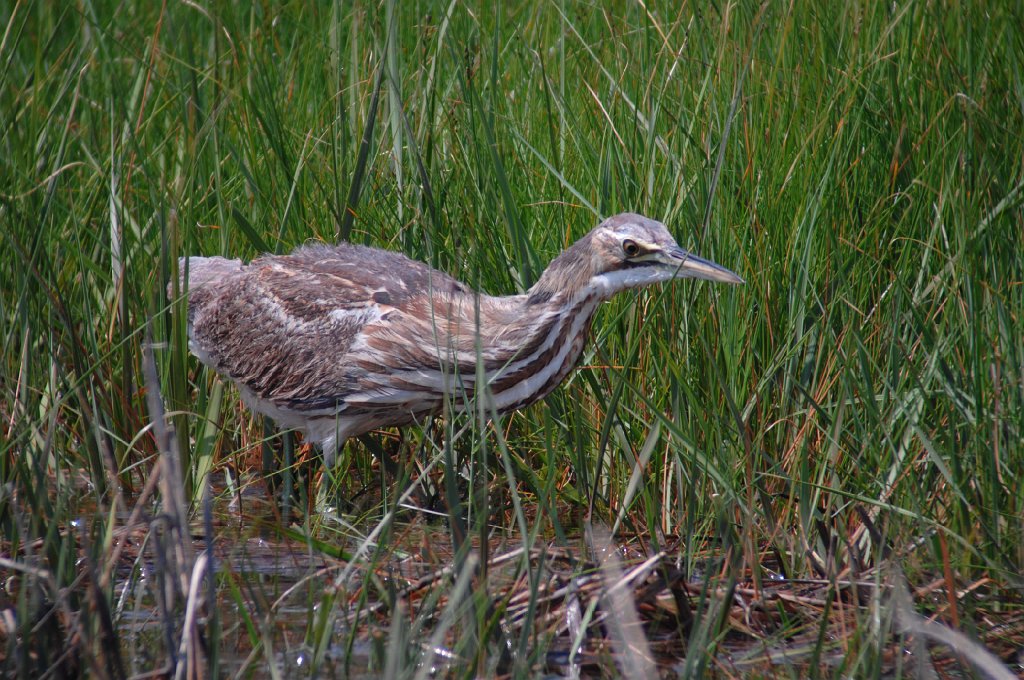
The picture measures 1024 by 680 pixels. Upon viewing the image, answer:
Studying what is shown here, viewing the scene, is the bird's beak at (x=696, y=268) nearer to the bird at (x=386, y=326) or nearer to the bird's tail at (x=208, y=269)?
the bird at (x=386, y=326)

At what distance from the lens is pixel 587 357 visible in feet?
15.1

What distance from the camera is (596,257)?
411 centimetres

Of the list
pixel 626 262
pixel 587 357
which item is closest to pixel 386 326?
pixel 587 357

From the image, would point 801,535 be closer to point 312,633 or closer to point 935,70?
point 312,633

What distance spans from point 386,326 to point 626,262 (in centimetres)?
102

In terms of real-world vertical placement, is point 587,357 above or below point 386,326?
below

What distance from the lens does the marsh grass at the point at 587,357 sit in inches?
126

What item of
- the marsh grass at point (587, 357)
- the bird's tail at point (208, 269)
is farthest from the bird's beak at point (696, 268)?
the bird's tail at point (208, 269)

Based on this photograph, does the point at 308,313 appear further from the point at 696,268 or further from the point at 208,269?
the point at 696,268

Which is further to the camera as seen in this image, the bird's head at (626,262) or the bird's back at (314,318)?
the bird's back at (314,318)

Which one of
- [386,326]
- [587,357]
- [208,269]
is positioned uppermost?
[208,269]

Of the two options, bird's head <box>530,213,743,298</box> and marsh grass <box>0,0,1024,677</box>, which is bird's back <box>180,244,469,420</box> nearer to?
marsh grass <box>0,0,1024,677</box>

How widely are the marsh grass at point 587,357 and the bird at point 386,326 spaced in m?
0.17

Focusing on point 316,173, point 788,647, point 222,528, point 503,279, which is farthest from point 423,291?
point 788,647
